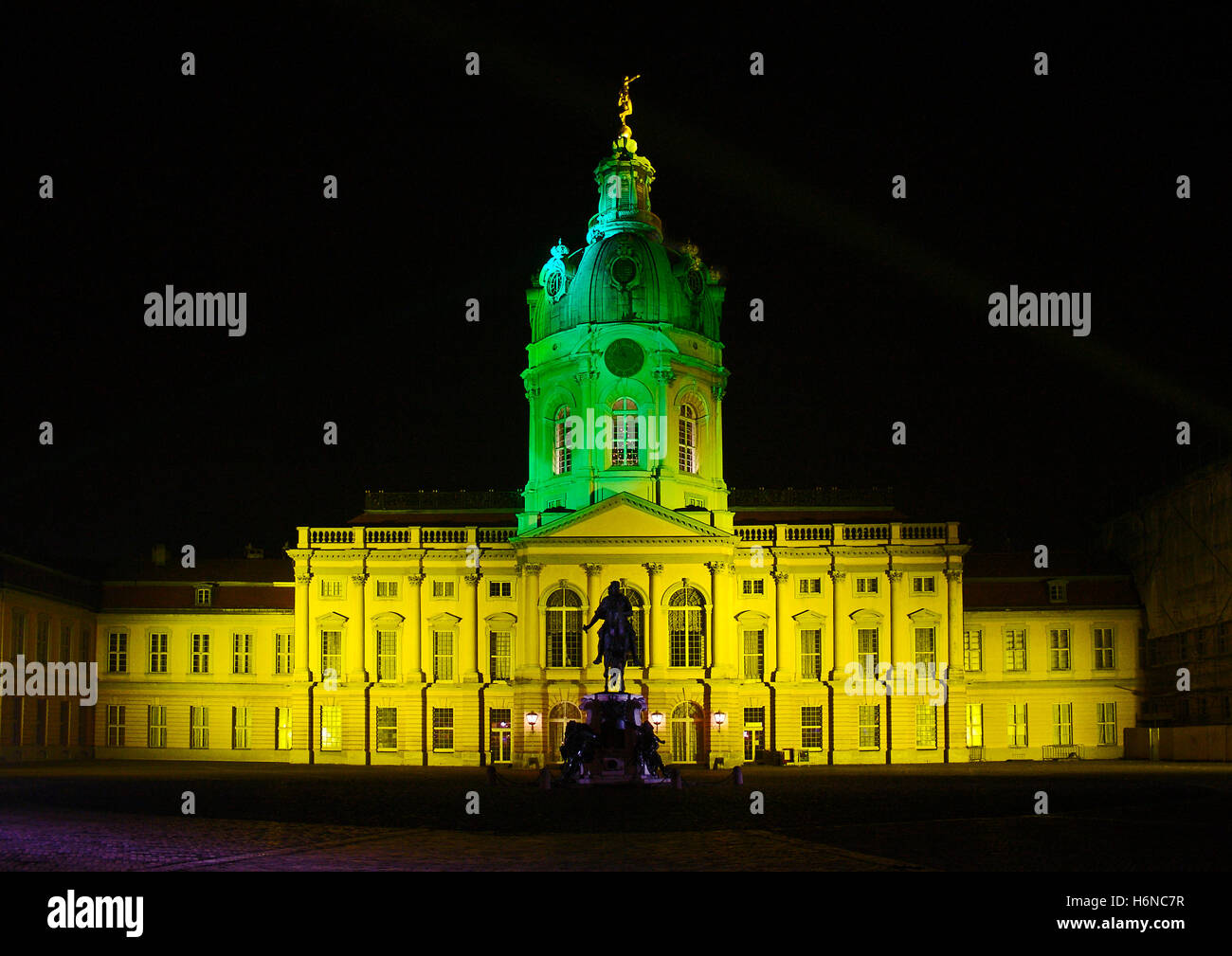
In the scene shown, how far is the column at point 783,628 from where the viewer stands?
237ft

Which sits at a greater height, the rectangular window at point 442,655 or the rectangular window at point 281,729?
the rectangular window at point 442,655

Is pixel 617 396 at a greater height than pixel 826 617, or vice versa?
pixel 617 396

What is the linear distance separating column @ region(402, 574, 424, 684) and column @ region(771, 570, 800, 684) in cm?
1625

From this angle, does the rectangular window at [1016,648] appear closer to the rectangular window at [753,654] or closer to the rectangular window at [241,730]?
the rectangular window at [753,654]

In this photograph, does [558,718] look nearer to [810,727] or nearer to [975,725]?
[810,727]

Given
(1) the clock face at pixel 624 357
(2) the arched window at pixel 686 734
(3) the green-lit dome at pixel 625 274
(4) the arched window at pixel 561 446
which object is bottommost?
(2) the arched window at pixel 686 734

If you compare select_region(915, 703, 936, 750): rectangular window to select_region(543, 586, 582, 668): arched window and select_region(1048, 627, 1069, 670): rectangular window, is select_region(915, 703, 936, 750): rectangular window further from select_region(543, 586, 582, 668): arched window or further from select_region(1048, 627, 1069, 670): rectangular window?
select_region(543, 586, 582, 668): arched window

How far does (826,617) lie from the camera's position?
2857 inches

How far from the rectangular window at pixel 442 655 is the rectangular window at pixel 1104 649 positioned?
99.9ft

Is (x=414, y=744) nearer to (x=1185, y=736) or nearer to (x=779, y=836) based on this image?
(x=1185, y=736)

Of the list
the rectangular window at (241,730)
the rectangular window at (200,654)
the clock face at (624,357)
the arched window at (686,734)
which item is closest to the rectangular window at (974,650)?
the arched window at (686,734)

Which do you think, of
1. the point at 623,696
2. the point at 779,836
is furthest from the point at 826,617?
the point at 779,836

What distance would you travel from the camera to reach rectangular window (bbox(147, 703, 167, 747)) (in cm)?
7662
